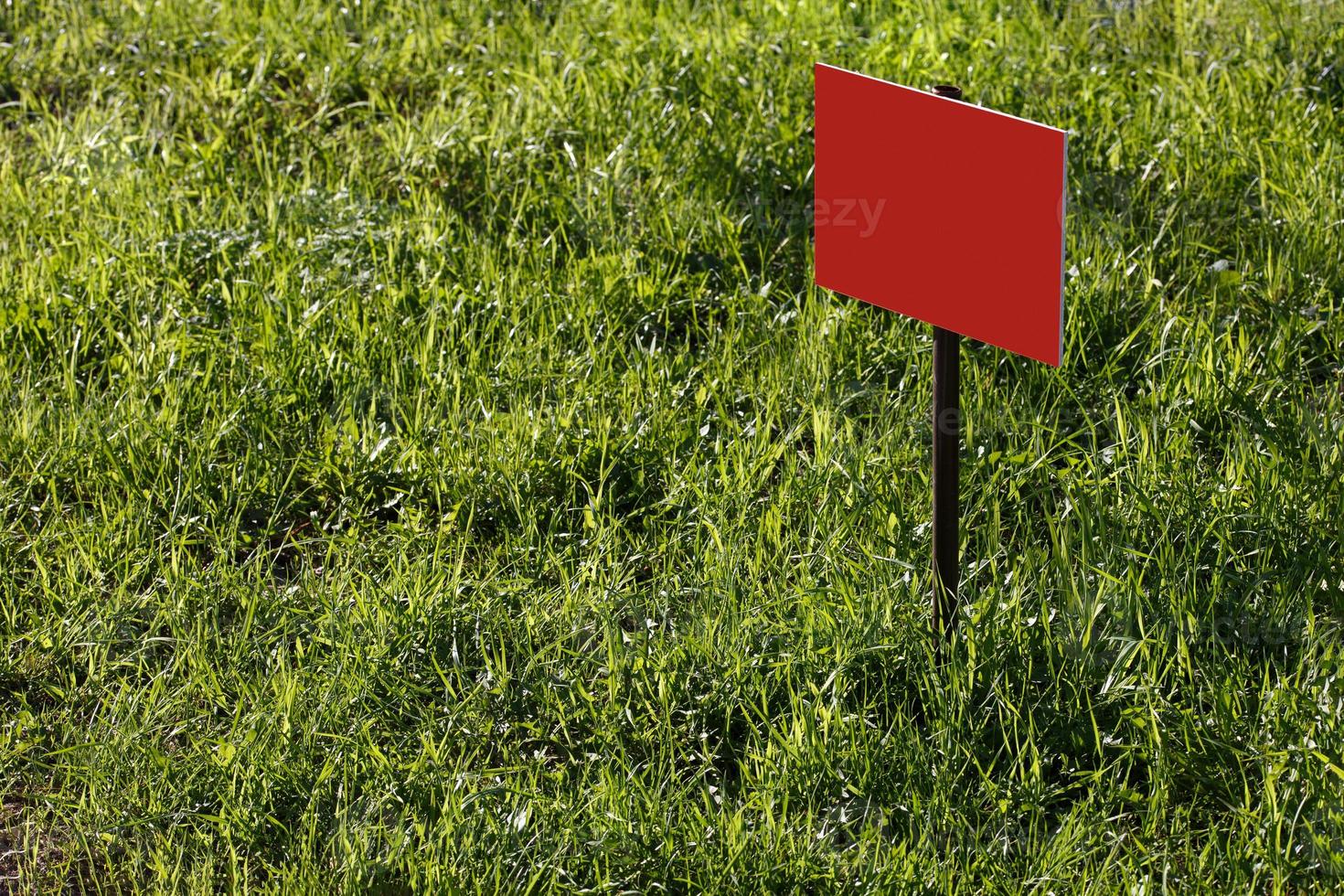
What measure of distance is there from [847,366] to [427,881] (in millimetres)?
1521

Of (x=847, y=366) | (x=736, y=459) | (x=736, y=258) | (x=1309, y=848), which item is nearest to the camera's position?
(x=1309, y=848)

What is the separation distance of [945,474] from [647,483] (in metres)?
0.82

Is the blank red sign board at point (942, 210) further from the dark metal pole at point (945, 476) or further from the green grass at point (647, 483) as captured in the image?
the green grass at point (647, 483)

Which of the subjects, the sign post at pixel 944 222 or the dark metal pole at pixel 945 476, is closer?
the sign post at pixel 944 222

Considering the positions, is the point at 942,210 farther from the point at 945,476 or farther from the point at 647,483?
the point at 647,483

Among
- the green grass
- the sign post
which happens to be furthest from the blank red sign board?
the green grass

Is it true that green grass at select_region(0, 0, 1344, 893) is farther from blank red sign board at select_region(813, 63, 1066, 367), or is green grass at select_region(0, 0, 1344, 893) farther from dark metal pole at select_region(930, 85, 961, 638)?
blank red sign board at select_region(813, 63, 1066, 367)

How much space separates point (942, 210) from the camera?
2230mm

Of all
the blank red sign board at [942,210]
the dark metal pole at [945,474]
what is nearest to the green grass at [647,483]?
the dark metal pole at [945,474]

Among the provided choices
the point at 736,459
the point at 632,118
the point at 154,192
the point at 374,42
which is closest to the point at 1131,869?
the point at 736,459

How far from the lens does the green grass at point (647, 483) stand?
7.73 ft

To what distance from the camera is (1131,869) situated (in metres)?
2.20

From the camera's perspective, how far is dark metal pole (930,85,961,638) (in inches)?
93.9

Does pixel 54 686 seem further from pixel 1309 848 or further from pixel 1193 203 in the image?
pixel 1193 203
